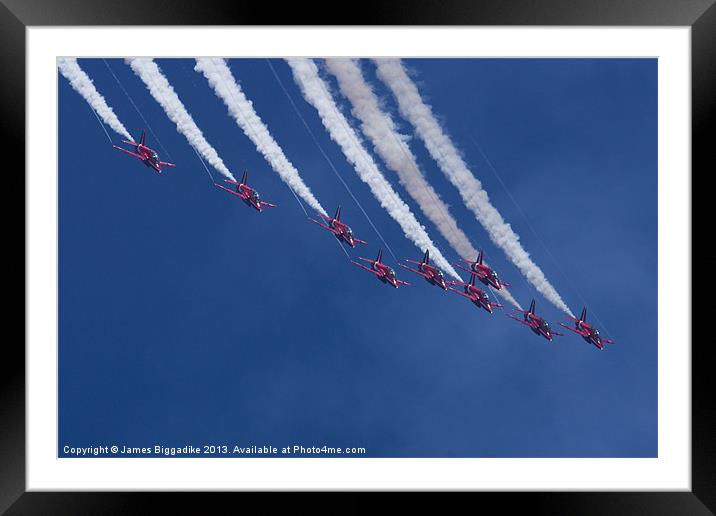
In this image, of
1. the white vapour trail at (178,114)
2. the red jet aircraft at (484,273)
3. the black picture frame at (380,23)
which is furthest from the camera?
the red jet aircraft at (484,273)

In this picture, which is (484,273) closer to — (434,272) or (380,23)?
(434,272)

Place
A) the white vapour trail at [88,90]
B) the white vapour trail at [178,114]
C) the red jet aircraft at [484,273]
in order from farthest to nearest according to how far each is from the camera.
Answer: the red jet aircraft at [484,273]
the white vapour trail at [178,114]
the white vapour trail at [88,90]

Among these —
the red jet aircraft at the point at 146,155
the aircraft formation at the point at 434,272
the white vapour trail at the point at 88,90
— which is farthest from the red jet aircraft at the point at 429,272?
the white vapour trail at the point at 88,90

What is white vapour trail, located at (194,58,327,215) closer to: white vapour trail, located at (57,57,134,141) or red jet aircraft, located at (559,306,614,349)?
white vapour trail, located at (57,57,134,141)

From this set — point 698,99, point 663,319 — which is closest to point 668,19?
point 698,99

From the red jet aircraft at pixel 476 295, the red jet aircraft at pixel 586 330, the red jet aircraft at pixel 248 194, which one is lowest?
the red jet aircraft at pixel 586 330

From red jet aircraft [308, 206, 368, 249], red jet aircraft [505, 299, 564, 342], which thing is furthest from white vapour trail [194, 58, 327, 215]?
red jet aircraft [505, 299, 564, 342]

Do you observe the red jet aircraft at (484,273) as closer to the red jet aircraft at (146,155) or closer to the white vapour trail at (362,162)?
the white vapour trail at (362,162)
